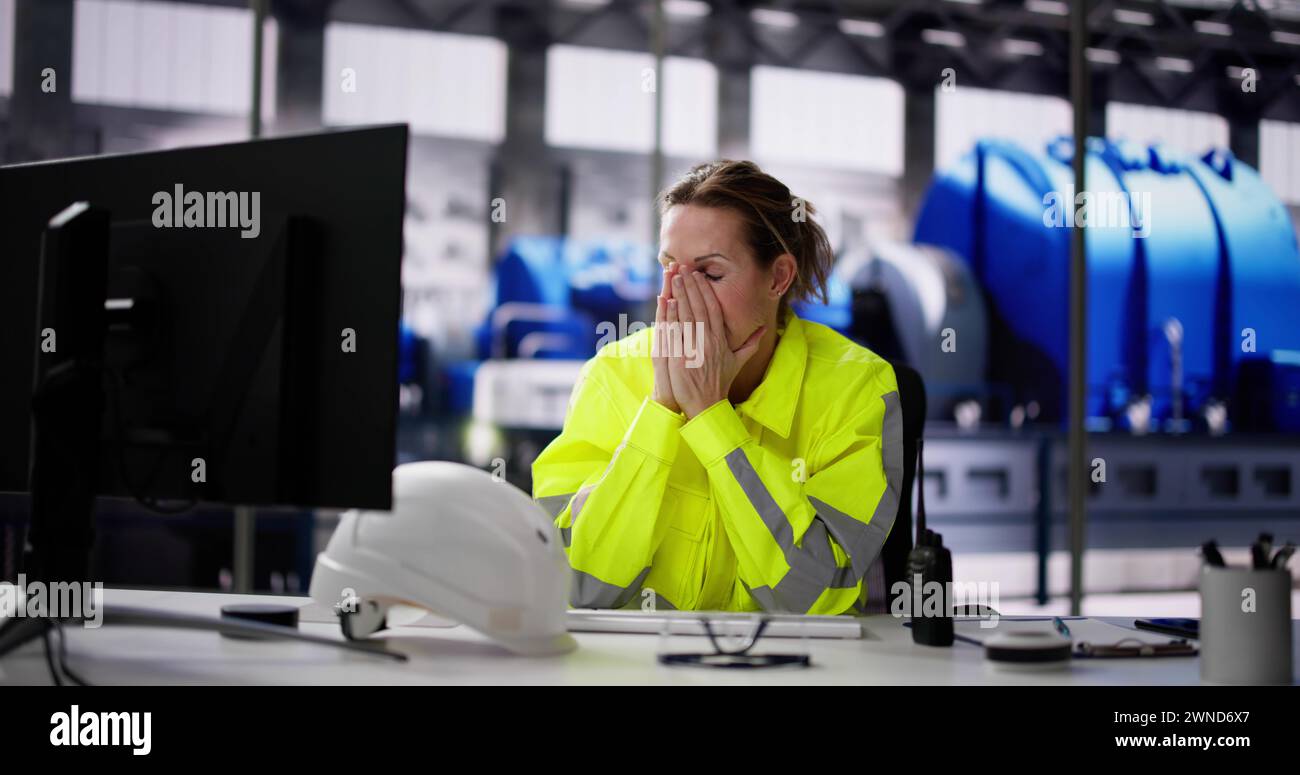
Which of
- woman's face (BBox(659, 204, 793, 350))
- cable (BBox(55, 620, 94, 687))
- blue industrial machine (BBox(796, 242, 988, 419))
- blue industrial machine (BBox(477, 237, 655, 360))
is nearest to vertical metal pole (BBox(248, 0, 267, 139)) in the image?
blue industrial machine (BBox(477, 237, 655, 360))

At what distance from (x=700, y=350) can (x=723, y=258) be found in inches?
7.9

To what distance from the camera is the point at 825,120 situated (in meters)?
4.06

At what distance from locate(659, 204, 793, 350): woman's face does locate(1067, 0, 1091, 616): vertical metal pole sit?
2476mm

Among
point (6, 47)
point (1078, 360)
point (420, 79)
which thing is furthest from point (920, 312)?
point (6, 47)

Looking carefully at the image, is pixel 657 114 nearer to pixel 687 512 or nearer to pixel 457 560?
pixel 687 512

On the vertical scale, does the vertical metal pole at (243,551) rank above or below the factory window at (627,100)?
below

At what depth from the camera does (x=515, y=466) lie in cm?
388

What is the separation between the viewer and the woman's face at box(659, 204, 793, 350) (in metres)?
1.92

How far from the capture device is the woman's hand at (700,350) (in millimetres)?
1798

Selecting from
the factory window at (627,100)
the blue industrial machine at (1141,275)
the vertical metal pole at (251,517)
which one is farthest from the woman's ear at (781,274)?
the vertical metal pole at (251,517)

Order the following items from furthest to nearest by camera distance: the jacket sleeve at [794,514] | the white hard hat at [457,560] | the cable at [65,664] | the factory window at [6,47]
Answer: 1. the factory window at [6,47]
2. the jacket sleeve at [794,514]
3. the white hard hat at [457,560]
4. the cable at [65,664]

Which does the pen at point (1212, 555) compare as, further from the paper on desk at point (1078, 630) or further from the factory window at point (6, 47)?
the factory window at point (6, 47)

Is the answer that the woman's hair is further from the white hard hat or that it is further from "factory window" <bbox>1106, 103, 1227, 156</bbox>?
"factory window" <bbox>1106, 103, 1227, 156</bbox>

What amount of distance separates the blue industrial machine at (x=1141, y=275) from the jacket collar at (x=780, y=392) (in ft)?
7.62
